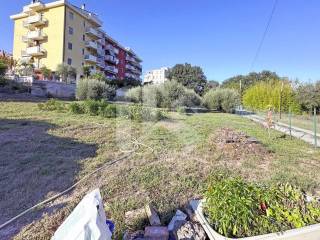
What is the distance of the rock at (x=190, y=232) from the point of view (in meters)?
2.69

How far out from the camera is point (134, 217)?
124 inches

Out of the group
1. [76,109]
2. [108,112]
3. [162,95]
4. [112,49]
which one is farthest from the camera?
[112,49]

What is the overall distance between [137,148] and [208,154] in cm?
151

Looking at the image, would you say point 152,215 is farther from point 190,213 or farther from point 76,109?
point 76,109

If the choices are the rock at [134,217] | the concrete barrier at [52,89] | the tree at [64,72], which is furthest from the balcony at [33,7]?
the rock at [134,217]

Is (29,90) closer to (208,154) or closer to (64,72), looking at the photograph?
(64,72)

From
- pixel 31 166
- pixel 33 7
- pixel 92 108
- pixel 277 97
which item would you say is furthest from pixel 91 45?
pixel 31 166

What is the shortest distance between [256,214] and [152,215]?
3.61ft

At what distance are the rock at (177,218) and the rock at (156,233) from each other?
171 millimetres

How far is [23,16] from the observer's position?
120 ft

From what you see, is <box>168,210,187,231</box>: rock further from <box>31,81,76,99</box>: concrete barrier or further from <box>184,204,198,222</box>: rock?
<box>31,81,76,99</box>: concrete barrier

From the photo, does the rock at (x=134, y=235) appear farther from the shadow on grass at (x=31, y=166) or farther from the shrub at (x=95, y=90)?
the shrub at (x=95, y=90)

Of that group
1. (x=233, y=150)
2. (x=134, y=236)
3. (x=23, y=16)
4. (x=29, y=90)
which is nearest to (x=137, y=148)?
(x=233, y=150)

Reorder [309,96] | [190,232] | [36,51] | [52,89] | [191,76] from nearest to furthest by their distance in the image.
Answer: [190,232], [52,89], [309,96], [36,51], [191,76]
